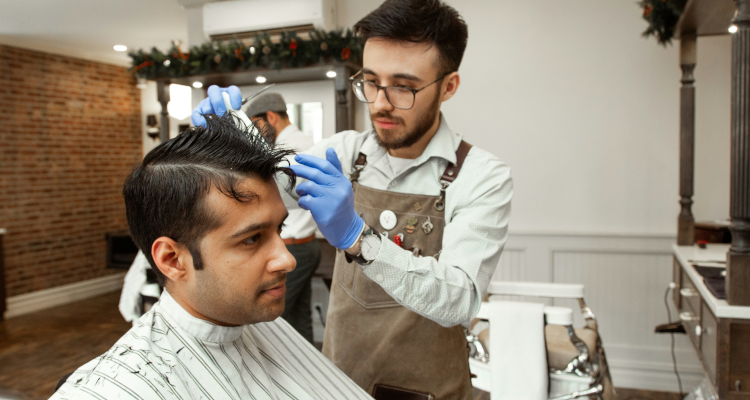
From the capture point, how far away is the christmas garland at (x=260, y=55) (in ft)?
10.9

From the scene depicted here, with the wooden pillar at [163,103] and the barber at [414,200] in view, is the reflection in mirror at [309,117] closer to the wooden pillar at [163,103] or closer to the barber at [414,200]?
the wooden pillar at [163,103]

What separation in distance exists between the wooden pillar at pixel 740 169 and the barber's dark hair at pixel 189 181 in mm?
1535

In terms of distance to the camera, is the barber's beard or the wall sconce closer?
the barber's beard

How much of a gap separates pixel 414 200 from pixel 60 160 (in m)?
5.48

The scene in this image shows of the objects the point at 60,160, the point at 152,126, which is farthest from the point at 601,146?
the point at 60,160

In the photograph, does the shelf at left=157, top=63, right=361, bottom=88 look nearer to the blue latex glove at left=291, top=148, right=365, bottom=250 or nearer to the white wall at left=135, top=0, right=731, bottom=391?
the white wall at left=135, top=0, right=731, bottom=391

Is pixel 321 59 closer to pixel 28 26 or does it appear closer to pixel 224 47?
pixel 224 47

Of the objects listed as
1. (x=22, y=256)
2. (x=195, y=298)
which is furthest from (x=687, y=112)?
(x=22, y=256)

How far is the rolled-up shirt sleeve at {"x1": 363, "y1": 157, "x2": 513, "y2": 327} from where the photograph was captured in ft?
3.47

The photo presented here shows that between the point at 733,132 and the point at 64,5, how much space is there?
4.57 meters

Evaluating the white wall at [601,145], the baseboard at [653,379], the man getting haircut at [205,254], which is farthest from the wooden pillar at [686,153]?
the man getting haircut at [205,254]

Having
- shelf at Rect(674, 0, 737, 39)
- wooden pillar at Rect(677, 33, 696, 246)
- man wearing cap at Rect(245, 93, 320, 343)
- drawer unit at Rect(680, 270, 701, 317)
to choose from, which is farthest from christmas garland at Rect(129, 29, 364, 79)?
drawer unit at Rect(680, 270, 701, 317)

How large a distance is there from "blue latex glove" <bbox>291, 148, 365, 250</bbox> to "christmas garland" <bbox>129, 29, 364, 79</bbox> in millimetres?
2377

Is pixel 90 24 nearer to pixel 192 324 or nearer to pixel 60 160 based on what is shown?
pixel 60 160
